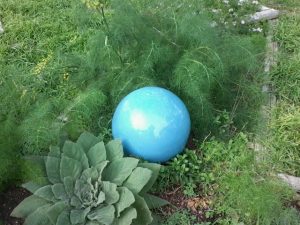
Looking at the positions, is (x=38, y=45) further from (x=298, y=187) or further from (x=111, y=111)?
(x=298, y=187)

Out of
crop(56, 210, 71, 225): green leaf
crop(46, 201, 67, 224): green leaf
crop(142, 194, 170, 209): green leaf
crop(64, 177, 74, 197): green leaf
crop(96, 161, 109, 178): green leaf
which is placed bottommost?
crop(142, 194, 170, 209): green leaf

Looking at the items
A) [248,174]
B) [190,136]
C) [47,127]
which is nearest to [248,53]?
[190,136]

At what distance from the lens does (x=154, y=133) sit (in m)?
3.09

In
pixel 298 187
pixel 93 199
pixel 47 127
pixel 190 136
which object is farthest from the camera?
pixel 190 136

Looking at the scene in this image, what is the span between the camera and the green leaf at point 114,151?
3000mm

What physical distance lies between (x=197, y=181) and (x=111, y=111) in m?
0.91

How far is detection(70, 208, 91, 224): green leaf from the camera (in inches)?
107

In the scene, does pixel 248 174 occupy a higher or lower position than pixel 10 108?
lower

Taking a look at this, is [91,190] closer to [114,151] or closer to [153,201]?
[114,151]

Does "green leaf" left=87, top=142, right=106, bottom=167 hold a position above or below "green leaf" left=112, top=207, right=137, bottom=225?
above

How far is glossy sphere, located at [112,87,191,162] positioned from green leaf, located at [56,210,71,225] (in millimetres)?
690

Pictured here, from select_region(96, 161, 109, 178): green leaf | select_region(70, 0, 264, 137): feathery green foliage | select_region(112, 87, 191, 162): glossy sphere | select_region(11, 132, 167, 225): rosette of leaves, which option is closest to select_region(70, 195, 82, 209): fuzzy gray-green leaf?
select_region(11, 132, 167, 225): rosette of leaves

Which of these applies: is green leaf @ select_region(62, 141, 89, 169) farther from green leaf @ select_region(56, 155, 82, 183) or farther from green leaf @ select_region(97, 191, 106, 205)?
green leaf @ select_region(97, 191, 106, 205)

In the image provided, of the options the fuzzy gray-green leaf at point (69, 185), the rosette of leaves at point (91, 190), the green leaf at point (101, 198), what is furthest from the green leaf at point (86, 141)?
the green leaf at point (101, 198)
